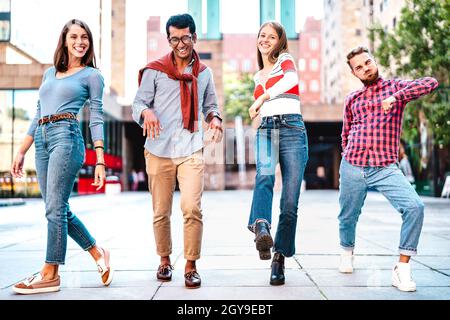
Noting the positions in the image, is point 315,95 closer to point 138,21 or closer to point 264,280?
point 138,21

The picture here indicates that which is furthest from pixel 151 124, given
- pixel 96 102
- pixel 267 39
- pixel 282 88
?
pixel 267 39

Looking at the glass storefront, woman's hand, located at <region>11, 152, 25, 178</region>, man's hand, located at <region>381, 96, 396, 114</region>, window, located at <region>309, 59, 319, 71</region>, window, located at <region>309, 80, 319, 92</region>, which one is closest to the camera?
man's hand, located at <region>381, 96, 396, 114</region>

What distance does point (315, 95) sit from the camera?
94.2 m

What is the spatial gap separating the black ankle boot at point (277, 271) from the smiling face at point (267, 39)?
58.5 inches

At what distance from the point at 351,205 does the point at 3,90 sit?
2223 centimetres

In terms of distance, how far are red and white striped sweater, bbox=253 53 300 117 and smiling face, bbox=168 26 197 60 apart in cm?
58

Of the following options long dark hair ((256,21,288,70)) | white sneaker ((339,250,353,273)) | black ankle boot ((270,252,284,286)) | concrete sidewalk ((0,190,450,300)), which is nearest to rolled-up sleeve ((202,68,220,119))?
long dark hair ((256,21,288,70))

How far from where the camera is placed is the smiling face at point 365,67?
4.13 m

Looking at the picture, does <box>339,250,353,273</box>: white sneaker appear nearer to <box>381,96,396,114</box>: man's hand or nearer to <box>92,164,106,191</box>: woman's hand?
<box>381,96,396,114</box>: man's hand

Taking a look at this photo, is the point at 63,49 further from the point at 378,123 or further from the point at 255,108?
the point at 378,123

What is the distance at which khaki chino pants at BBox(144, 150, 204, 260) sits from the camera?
3.90 meters

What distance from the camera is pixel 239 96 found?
51625 mm

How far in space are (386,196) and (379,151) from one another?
0.33 meters

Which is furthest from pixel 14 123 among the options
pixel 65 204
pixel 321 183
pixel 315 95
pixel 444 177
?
pixel 315 95
